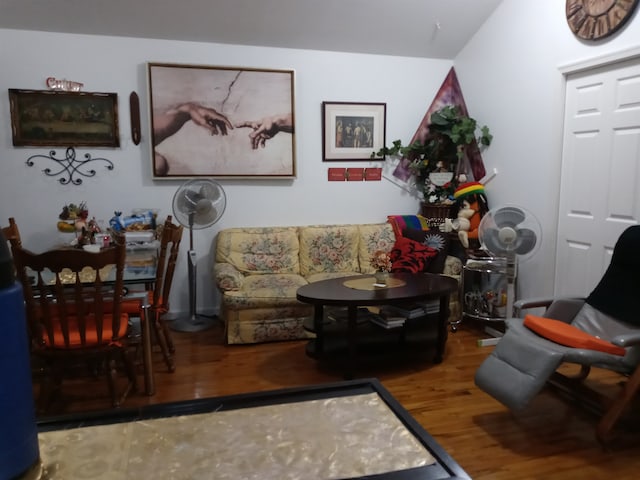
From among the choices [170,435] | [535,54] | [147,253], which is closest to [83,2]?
[147,253]

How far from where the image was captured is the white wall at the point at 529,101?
3.54 metres

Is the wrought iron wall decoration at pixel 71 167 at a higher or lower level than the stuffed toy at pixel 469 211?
higher

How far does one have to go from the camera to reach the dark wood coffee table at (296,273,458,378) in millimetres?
2855

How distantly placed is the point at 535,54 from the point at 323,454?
395cm

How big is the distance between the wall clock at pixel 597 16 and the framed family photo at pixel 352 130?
5.73ft

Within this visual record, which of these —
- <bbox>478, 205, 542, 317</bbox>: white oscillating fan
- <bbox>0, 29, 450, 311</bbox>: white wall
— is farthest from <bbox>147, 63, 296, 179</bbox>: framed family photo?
<bbox>478, 205, 542, 317</bbox>: white oscillating fan

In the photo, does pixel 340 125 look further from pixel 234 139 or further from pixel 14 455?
pixel 14 455

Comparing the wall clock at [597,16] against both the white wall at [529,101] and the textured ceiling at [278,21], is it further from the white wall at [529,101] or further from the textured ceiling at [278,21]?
the textured ceiling at [278,21]

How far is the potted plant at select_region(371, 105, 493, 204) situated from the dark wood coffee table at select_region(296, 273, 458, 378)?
1.33 metres

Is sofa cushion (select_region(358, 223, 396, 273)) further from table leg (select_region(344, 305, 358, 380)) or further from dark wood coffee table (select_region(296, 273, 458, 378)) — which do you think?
table leg (select_region(344, 305, 358, 380))

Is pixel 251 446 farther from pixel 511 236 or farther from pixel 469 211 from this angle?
pixel 469 211

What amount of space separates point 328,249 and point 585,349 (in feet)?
7.80

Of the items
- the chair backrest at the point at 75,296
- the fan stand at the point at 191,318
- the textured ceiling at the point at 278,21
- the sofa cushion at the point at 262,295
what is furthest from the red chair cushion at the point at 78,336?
the textured ceiling at the point at 278,21

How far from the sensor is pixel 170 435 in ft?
2.31
